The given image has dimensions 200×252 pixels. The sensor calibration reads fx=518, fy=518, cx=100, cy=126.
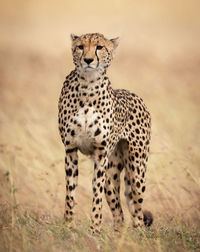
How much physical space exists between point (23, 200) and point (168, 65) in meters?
8.16

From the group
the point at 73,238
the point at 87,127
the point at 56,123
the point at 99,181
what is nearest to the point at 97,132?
the point at 87,127

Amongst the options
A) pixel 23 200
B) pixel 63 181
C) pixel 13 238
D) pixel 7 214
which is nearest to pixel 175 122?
pixel 63 181

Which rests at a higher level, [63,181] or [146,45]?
[146,45]

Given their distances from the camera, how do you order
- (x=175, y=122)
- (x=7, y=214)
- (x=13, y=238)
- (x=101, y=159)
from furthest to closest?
(x=175, y=122) → (x=101, y=159) → (x=7, y=214) → (x=13, y=238)

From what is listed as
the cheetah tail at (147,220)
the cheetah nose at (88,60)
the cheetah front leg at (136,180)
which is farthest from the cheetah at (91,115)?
the cheetah tail at (147,220)

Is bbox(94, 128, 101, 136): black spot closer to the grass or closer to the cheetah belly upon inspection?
the cheetah belly

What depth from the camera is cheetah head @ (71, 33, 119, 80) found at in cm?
365

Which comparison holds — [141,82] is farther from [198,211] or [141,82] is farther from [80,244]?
[80,244]

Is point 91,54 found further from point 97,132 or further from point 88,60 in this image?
point 97,132

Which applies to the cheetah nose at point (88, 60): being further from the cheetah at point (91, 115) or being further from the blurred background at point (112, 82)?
the blurred background at point (112, 82)

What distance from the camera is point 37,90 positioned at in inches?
396

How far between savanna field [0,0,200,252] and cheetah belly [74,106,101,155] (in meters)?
0.57

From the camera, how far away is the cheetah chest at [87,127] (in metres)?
3.80

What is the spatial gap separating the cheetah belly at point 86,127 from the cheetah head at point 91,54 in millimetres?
259
